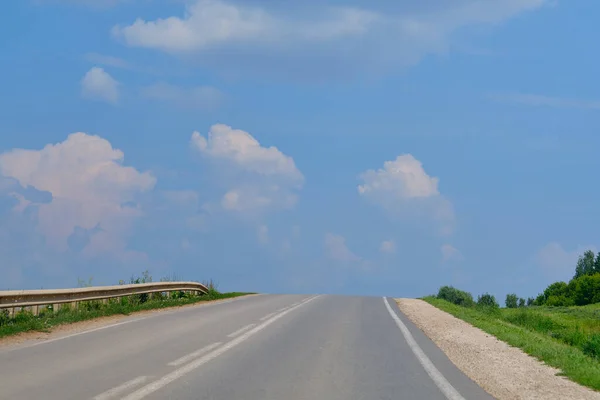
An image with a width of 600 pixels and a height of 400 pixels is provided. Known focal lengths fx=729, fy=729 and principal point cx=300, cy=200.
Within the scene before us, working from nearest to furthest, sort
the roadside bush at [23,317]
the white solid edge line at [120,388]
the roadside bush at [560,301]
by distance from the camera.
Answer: the white solid edge line at [120,388], the roadside bush at [23,317], the roadside bush at [560,301]

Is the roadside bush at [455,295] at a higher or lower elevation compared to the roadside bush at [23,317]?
higher

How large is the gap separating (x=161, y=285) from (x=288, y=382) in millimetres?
20772

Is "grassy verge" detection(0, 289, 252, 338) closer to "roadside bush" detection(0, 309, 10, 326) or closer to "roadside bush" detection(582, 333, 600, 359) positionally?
"roadside bush" detection(0, 309, 10, 326)

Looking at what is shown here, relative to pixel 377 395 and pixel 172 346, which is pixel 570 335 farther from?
pixel 377 395

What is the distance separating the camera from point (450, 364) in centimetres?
1311

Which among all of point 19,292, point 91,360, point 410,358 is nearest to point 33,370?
point 91,360

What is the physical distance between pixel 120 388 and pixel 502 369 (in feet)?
22.8

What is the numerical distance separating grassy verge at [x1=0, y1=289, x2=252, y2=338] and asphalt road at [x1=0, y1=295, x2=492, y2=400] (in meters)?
1.63

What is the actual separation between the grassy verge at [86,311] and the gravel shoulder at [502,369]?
380 inches

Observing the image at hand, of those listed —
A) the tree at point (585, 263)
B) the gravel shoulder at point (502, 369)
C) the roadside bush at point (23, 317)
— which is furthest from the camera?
the tree at point (585, 263)

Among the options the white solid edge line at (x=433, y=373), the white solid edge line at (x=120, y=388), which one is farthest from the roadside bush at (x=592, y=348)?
the white solid edge line at (x=120, y=388)

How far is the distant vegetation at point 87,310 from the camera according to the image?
17.7 metres

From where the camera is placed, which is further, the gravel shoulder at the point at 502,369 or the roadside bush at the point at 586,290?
the roadside bush at the point at 586,290

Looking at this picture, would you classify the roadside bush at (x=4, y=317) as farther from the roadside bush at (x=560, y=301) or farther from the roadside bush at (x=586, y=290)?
the roadside bush at (x=560, y=301)
